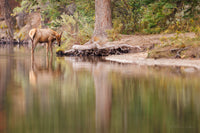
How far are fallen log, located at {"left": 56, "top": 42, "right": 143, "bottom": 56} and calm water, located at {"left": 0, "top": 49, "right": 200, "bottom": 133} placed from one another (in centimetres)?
986

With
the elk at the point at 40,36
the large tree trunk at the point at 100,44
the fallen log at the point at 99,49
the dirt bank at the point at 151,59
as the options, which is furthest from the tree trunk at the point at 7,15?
the dirt bank at the point at 151,59

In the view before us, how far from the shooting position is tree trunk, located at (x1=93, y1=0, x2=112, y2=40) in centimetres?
2147

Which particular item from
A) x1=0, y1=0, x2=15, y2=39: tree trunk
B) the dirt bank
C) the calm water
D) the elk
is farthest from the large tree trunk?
x1=0, y1=0, x2=15, y2=39: tree trunk

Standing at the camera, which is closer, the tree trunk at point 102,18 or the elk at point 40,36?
the elk at point 40,36

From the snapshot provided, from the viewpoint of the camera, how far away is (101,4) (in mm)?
21500

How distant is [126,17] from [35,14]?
2608 cm

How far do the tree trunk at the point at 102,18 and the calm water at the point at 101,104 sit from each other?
12.5 m

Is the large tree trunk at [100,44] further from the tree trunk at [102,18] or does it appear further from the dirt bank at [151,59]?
the dirt bank at [151,59]

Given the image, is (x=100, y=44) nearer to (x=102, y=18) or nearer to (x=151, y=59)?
(x=102, y=18)

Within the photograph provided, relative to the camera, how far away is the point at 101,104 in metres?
5.77

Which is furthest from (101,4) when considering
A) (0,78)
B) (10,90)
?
(10,90)

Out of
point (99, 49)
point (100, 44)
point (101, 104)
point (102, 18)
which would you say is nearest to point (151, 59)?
point (99, 49)

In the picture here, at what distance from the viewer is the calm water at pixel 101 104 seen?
436cm

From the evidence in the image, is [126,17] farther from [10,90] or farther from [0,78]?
[10,90]
